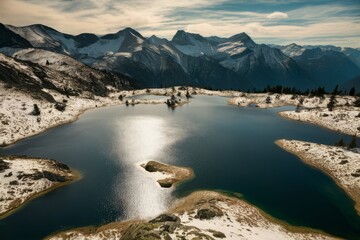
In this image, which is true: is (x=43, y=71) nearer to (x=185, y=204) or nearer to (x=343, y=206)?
A: (x=185, y=204)

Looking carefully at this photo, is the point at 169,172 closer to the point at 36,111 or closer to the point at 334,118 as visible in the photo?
the point at 36,111

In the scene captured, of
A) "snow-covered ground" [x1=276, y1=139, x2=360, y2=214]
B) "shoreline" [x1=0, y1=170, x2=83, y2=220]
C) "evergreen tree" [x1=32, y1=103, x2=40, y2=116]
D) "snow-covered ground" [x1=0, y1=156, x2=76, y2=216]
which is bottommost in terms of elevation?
"shoreline" [x1=0, y1=170, x2=83, y2=220]

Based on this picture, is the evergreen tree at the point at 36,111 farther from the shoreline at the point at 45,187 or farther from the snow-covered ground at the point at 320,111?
the snow-covered ground at the point at 320,111

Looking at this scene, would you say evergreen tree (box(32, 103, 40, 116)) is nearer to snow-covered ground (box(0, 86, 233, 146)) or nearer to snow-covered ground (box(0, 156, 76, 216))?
snow-covered ground (box(0, 86, 233, 146))

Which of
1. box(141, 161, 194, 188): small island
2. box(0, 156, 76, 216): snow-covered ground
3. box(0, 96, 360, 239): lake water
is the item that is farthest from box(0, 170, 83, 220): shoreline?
box(141, 161, 194, 188): small island

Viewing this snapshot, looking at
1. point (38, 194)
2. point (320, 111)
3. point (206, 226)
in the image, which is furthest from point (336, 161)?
point (38, 194)

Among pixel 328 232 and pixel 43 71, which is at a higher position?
pixel 43 71

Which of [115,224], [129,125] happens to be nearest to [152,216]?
[115,224]
